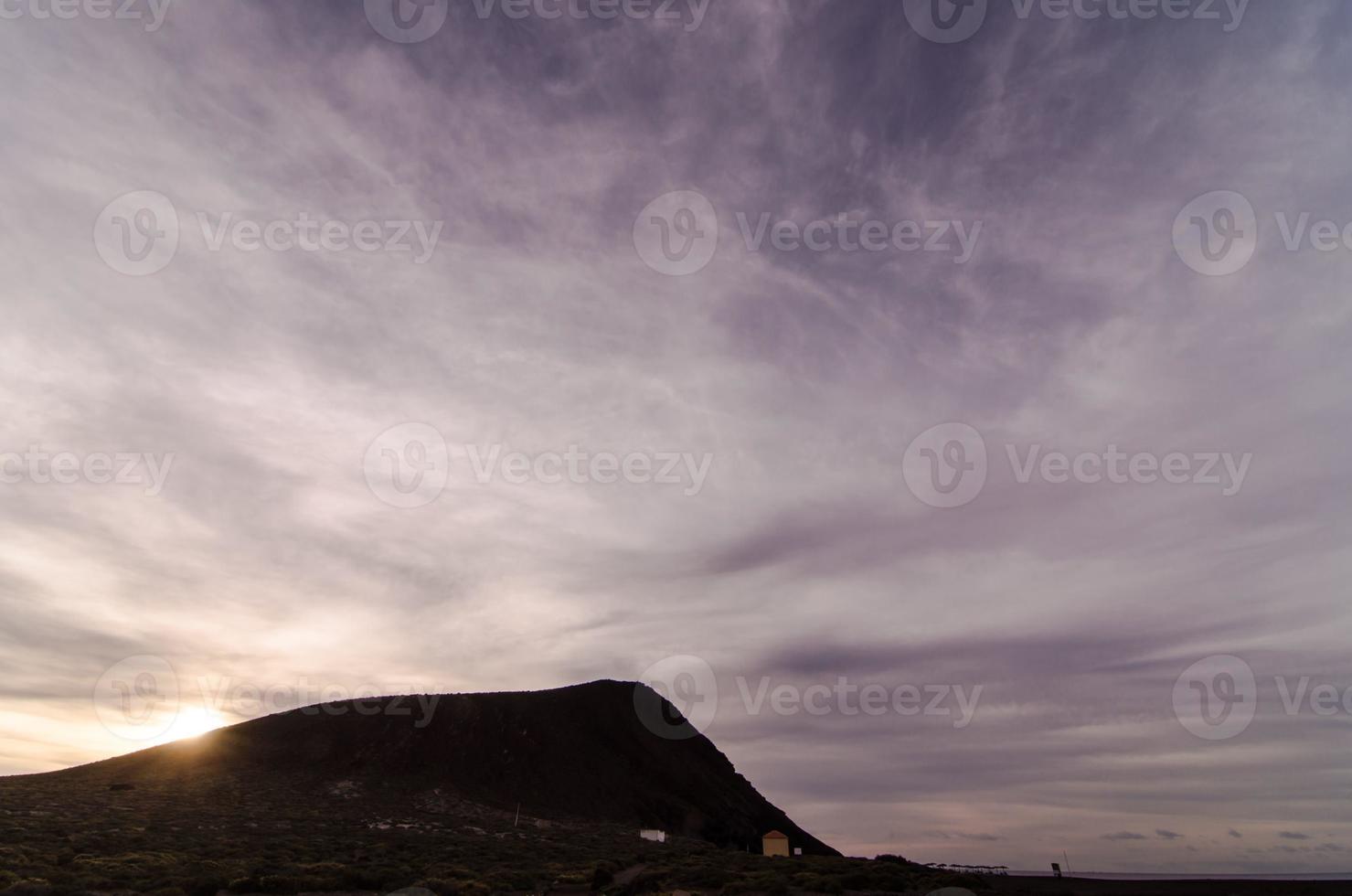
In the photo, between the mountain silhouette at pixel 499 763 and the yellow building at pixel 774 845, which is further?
the mountain silhouette at pixel 499 763

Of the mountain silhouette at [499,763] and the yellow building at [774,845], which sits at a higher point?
the mountain silhouette at [499,763]

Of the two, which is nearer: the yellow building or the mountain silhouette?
the yellow building

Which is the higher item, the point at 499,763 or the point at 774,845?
the point at 499,763

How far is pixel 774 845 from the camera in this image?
61562 millimetres

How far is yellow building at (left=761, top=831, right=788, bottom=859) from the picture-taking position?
60.9 m

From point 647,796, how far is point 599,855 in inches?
1664

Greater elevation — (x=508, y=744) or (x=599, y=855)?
(x=508, y=744)

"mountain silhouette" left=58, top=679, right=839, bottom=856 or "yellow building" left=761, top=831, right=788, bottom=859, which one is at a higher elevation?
"mountain silhouette" left=58, top=679, right=839, bottom=856

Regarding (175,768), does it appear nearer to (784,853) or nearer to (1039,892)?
(784,853)

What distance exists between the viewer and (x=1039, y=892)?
43281 millimetres

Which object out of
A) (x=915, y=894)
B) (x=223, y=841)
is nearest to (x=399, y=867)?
(x=223, y=841)

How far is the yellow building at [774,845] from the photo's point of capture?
60.9m

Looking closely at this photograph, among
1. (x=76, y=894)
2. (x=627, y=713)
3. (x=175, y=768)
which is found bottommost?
(x=76, y=894)

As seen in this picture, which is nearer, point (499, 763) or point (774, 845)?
point (774, 845)
